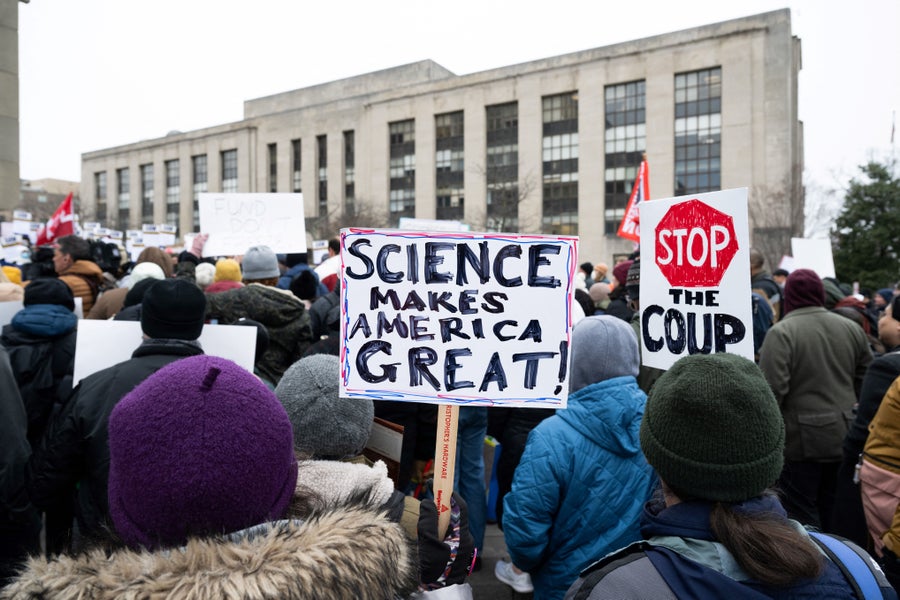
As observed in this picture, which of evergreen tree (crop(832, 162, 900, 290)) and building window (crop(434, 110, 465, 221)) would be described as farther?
building window (crop(434, 110, 465, 221))

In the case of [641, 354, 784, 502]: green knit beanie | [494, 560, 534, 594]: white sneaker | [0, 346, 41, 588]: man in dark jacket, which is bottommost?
[494, 560, 534, 594]: white sneaker

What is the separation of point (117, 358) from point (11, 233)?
48.2 ft

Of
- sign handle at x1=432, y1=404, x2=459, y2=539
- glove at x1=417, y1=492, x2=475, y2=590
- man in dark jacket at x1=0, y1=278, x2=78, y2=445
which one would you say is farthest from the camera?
man in dark jacket at x1=0, y1=278, x2=78, y2=445

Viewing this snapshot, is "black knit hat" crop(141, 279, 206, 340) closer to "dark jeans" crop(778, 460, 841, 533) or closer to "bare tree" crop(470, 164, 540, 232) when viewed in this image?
"dark jeans" crop(778, 460, 841, 533)

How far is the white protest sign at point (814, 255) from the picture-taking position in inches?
392

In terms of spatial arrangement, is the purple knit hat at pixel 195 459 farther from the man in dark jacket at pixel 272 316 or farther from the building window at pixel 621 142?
the building window at pixel 621 142

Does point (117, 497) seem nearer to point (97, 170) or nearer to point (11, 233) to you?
point (11, 233)

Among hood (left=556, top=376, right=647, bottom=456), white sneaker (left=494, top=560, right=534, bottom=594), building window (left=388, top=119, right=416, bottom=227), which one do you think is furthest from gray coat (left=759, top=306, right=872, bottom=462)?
building window (left=388, top=119, right=416, bottom=227)

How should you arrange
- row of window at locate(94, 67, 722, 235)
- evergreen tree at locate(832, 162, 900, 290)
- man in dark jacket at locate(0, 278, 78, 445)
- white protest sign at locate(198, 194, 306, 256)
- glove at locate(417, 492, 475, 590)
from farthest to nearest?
row of window at locate(94, 67, 722, 235) < evergreen tree at locate(832, 162, 900, 290) < white protest sign at locate(198, 194, 306, 256) < man in dark jacket at locate(0, 278, 78, 445) < glove at locate(417, 492, 475, 590)

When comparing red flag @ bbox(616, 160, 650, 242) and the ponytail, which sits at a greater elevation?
red flag @ bbox(616, 160, 650, 242)

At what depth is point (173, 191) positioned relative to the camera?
217 feet

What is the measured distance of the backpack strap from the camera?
1.41 metres

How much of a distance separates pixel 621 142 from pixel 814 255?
33.8m

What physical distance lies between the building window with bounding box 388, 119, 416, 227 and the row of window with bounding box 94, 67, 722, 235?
79 millimetres
